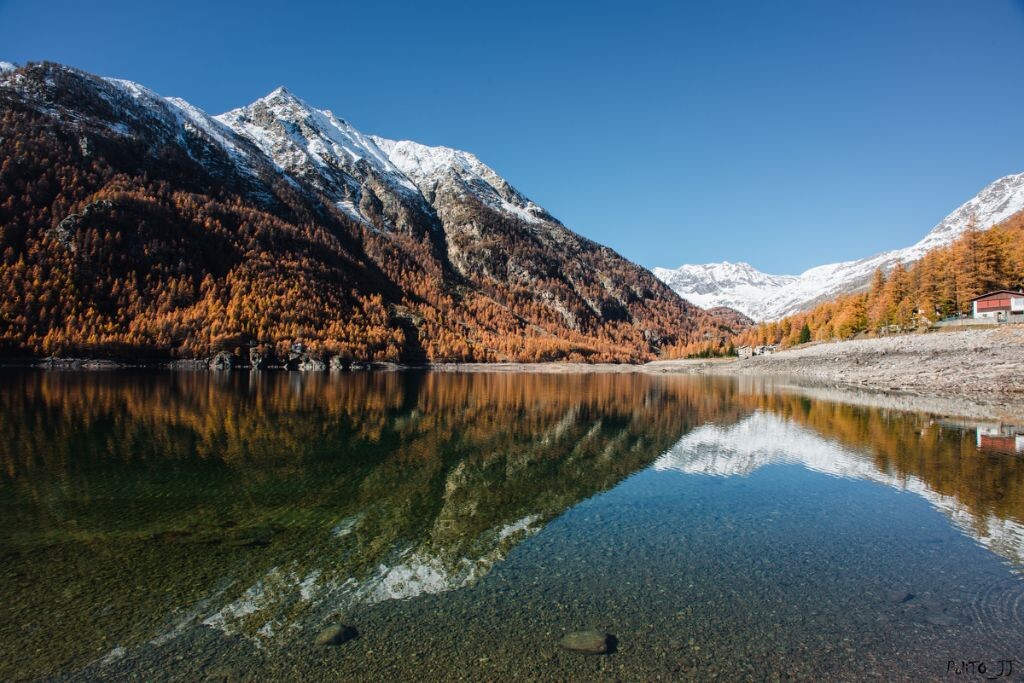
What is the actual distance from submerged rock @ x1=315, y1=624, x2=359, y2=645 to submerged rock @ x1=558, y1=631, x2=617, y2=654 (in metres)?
3.92

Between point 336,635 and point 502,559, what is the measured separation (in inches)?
199

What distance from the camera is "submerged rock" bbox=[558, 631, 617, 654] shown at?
964cm


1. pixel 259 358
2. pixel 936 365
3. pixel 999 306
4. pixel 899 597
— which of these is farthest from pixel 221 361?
pixel 999 306

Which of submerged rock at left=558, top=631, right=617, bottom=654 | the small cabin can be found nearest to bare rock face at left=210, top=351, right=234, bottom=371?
submerged rock at left=558, top=631, right=617, bottom=654

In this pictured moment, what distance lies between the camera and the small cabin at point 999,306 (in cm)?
8431

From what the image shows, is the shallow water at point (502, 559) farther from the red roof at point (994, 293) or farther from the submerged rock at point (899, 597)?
the red roof at point (994, 293)

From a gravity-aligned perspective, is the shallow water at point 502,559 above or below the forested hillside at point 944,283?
below

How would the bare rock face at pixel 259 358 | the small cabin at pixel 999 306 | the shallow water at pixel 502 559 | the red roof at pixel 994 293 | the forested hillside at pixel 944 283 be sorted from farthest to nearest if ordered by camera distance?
the bare rock face at pixel 259 358 → the forested hillside at pixel 944 283 → the red roof at pixel 994 293 → the small cabin at pixel 999 306 → the shallow water at pixel 502 559

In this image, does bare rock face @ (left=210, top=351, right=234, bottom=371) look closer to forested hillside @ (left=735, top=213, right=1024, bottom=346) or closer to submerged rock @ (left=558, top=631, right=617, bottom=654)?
submerged rock @ (left=558, top=631, right=617, bottom=654)

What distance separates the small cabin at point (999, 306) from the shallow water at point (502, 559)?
74.8 m

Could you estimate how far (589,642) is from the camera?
9883 millimetres

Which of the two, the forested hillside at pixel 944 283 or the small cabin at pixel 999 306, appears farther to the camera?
the forested hillside at pixel 944 283

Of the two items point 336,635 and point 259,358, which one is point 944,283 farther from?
point 259,358

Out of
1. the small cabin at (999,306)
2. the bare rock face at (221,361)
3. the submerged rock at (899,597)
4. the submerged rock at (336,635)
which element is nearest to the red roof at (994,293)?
the small cabin at (999,306)
